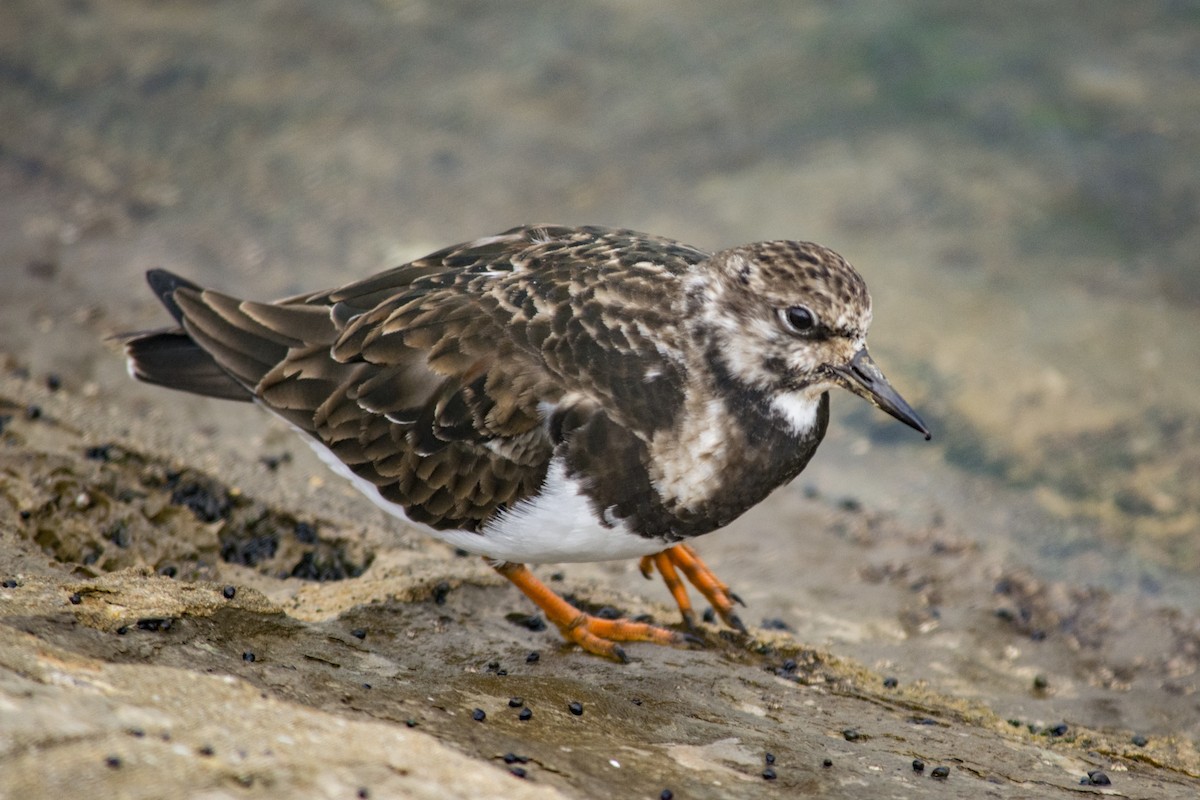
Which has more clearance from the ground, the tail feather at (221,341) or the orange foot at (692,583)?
the tail feather at (221,341)

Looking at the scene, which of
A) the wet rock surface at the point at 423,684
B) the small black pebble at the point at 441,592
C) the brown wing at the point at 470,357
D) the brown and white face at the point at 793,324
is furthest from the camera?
the small black pebble at the point at 441,592

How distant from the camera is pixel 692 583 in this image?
5.45 m

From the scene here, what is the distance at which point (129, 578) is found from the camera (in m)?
4.48

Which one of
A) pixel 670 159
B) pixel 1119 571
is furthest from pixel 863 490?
pixel 670 159

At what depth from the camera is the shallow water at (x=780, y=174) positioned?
727cm

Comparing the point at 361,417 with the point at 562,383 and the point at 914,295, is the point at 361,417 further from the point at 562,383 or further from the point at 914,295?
the point at 914,295

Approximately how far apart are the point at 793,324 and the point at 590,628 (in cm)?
145

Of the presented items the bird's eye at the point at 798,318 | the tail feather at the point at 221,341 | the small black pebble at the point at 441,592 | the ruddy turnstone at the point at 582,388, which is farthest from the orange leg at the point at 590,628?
the bird's eye at the point at 798,318

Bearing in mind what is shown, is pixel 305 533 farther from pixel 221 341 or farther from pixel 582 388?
pixel 582 388

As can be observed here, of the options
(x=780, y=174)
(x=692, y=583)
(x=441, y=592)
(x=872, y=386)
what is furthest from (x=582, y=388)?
(x=780, y=174)

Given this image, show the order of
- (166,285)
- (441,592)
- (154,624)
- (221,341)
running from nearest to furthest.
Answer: (154,624) → (441,592) → (221,341) → (166,285)

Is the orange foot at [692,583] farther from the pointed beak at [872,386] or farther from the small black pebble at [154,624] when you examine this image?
the small black pebble at [154,624]

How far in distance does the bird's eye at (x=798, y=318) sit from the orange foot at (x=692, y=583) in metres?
1.24

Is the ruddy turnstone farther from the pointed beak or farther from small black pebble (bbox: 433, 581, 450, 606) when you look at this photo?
small black pebble (bbox: 433, 581, 450, 606)
